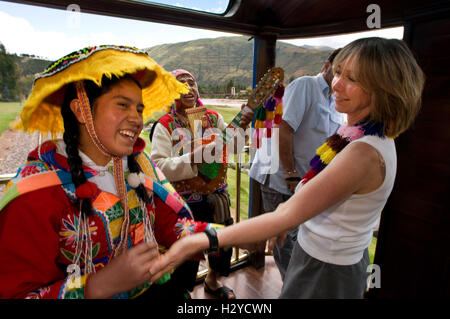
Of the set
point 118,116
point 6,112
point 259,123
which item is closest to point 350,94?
point 118,116

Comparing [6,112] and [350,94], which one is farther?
[6,112]

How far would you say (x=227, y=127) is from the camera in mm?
2168

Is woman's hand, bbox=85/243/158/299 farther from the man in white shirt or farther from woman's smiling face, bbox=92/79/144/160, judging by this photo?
the man in white shirt

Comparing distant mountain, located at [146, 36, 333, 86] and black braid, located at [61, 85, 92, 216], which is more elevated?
distant mountain, located at [146, 36, 333, 86]

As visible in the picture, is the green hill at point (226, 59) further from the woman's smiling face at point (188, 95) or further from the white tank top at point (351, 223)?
the white tank top at point (351, 223)

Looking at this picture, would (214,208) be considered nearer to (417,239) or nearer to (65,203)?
(65,203)

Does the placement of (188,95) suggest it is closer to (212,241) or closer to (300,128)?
(300,128)

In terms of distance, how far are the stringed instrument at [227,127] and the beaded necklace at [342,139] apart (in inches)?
36.6

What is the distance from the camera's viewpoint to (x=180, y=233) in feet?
4.29

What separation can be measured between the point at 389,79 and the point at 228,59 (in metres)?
1.80

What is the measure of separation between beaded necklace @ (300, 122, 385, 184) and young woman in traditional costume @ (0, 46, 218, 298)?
0.81 m

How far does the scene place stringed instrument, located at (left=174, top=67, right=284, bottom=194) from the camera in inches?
83.4

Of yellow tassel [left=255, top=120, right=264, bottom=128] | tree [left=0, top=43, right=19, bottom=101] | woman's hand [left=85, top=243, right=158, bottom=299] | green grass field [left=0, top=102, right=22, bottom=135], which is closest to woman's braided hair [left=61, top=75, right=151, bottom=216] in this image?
woman's hand [left=85, top=243, right=158, bottom=299]
